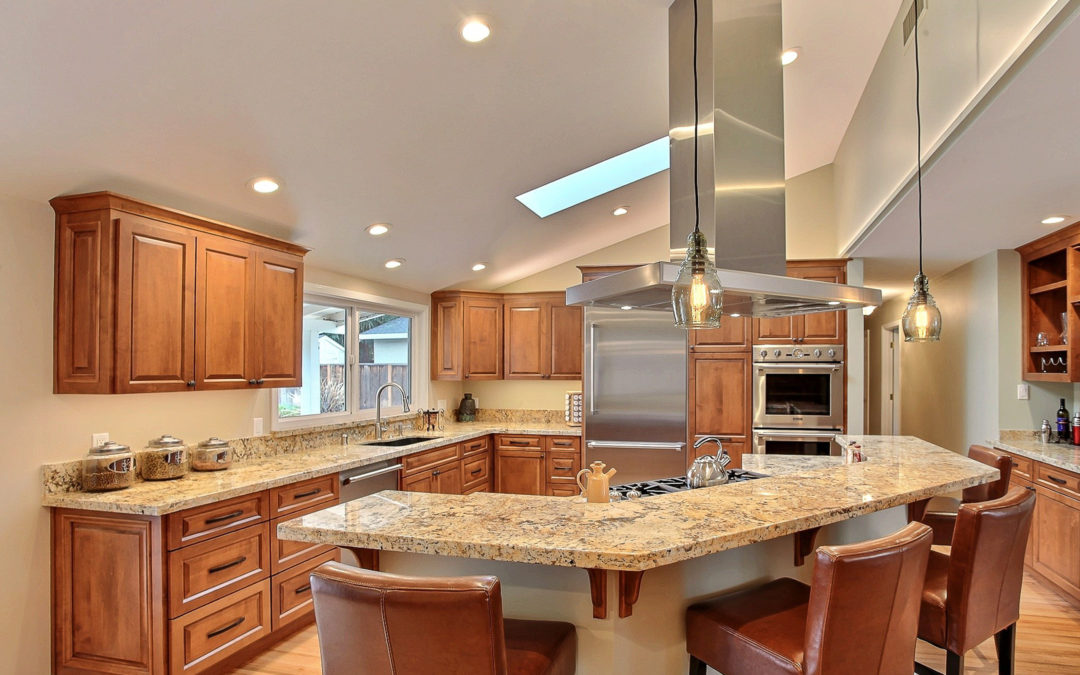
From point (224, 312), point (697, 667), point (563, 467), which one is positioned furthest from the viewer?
point (563, 467)

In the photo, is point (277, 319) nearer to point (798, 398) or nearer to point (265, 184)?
point (265, 184)

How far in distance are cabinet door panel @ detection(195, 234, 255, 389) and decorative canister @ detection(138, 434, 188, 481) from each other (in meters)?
0.32

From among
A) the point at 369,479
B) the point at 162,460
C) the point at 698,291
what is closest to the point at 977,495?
the point at 698,291

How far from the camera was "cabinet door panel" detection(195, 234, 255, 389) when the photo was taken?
2.96m

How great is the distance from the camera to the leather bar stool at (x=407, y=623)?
3.76ft

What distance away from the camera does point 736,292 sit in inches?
87.1

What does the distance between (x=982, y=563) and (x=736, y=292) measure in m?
1.16

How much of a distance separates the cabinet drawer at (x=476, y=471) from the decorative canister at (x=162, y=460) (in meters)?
2.39

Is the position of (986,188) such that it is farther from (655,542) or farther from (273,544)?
(273,544)

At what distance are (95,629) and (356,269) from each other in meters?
2.68

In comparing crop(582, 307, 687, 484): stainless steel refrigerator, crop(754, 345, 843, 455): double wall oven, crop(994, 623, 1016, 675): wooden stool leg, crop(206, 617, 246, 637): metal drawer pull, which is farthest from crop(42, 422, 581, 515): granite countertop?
crop(994, 623, 1016, 675): wooden stool leg

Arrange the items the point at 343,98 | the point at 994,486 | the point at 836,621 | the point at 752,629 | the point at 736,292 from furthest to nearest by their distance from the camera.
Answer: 1. the point at 994,486
2. the point at 343,98
3. the point at 736,292
4. the point at 752,629
5. the point at 836,621

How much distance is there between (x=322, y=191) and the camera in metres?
3.16

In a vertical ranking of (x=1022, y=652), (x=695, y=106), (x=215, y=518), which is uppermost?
(x=695, y=106)
